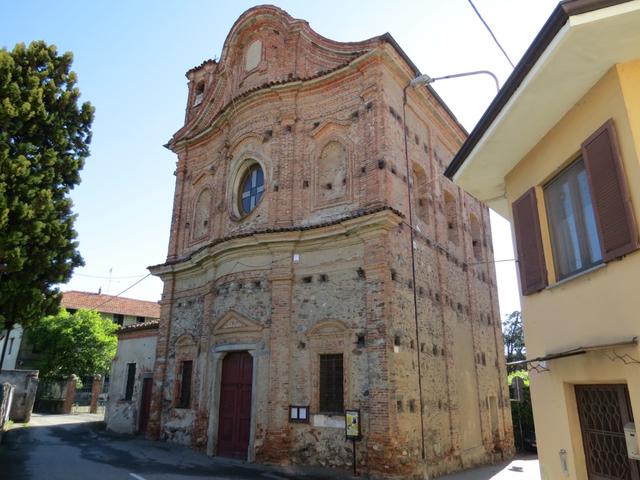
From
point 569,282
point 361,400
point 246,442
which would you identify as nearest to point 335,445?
point 361,400

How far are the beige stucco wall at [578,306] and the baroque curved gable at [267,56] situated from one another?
10.2 m

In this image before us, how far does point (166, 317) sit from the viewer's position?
→ 17906 mm

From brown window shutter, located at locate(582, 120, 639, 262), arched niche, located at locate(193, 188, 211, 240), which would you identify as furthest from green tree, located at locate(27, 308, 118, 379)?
brown window shutter, located at locate(582, 120, 639, 262)

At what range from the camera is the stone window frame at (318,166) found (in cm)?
1391

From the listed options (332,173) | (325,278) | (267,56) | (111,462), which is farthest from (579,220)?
(267,56)

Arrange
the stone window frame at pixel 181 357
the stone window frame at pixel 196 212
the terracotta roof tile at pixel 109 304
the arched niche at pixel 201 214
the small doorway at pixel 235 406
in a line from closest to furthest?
the small doorway at pixel 235 406
the stone window frame at pixel 181 357
the stone window frame at pixel 196 212
the arched niche at pixel 201 214
the terracotta roof tile at pixel 109 304

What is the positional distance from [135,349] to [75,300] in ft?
90.3

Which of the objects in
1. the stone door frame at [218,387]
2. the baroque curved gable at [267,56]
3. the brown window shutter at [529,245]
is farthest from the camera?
the baroque curved gable at [267,56]

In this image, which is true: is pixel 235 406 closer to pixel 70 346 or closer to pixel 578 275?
pixel 578 275

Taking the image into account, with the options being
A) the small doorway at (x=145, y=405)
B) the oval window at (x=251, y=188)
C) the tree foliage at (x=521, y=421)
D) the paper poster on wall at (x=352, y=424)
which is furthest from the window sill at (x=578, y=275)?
the small doorway at (x=145, y=405)

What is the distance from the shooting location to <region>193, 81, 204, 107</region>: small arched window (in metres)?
21.6

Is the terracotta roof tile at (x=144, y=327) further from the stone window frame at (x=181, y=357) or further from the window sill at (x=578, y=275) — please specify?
the window sill at (x=578, y=275)

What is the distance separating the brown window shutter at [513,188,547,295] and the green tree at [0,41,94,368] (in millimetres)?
10055

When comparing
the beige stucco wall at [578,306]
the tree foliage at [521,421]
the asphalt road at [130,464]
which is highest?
the beige stucco wall at [578,306]
